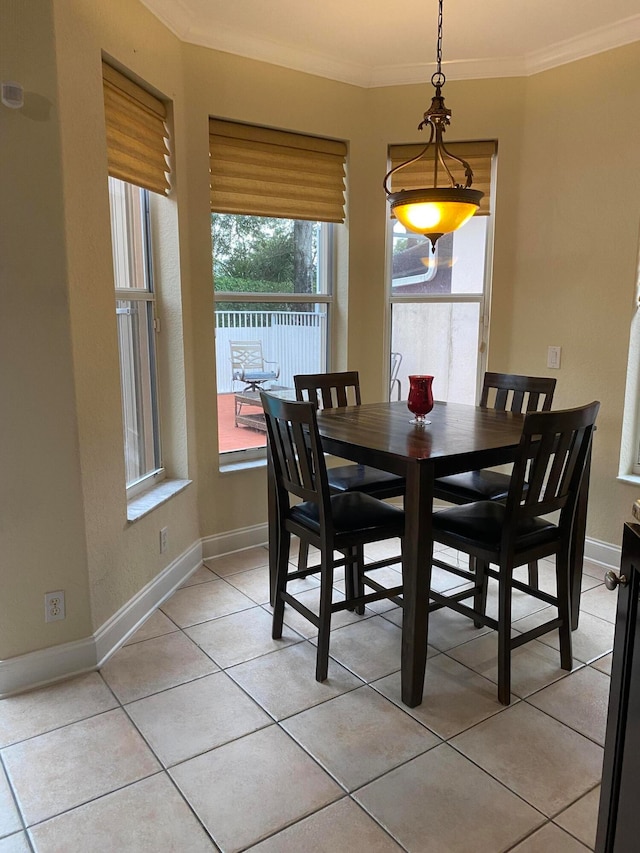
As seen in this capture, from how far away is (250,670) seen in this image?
237 cm

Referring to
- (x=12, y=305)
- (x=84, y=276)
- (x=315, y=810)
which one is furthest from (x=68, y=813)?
(x=84, y=276)

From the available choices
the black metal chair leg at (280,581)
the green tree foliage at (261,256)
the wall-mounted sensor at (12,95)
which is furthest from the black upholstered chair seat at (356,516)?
the wall-mounted sensor at (12,95)

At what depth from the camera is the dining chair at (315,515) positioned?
2.24 metres

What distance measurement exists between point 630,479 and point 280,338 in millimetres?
2049

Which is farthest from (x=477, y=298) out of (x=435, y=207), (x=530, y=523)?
(x=530, y=523)

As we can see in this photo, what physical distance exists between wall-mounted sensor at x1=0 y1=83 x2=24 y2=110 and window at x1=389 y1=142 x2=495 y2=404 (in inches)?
86.4

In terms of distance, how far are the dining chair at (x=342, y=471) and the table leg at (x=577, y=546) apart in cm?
74

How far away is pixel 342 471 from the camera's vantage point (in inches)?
120

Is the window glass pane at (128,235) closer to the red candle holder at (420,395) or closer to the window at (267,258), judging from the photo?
the window at (267,258)

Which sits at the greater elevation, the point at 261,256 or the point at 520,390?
the point at 261,256

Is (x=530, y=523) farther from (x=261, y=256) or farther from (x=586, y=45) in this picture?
(x=586, y=45)

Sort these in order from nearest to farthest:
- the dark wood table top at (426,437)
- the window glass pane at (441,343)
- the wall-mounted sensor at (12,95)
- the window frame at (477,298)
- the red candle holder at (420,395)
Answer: the wall-mounted sensor at (12,95), the dark wood table top at (426,437), the red candle holder at (420,395), the window frame at (477,298), the window glass pane at (441,343)

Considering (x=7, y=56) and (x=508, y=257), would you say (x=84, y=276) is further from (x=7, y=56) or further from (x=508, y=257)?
(x=508, y=257)

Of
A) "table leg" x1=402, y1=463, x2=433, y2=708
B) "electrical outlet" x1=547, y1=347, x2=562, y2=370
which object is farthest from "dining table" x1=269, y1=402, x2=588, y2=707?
"electrical outlet" x1=547, y1=347, x2=562, y2=370
